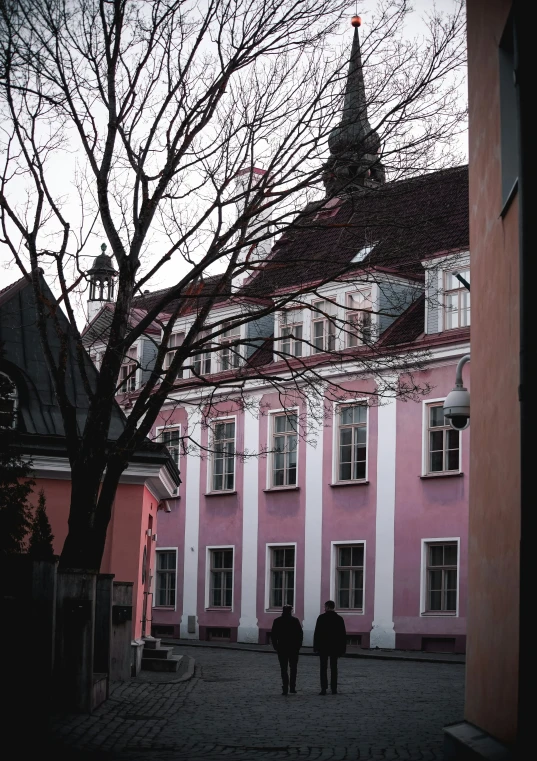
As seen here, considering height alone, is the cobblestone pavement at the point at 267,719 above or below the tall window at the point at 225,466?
below

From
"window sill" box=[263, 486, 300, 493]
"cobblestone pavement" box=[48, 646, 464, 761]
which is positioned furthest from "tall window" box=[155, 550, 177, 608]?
"cobblestone pavement" box=[48, 646, 464, 761]

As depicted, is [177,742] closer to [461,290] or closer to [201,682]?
[201,682]

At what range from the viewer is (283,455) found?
3847 cm

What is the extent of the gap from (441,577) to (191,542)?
34.0 ft

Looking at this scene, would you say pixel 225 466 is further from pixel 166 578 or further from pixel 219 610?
pixel 219 610

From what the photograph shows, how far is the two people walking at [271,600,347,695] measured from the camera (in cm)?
1856

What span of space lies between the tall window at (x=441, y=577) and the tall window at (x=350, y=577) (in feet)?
7.95

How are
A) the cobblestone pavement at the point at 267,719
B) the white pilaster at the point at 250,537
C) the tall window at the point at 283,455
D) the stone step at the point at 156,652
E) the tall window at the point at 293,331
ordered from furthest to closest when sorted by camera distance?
the tall window at the point at 293,331
the tall window at the point at 283,455
the white pilaster at the point at 250,537
the stone step at the point at 156,652
the cobblestone pavement at the point at 267,719

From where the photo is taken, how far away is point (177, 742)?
39.4 feet

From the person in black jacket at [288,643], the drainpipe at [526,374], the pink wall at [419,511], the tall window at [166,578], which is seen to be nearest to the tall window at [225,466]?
the tall window at [166,578]

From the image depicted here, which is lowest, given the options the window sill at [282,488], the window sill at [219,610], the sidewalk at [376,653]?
the sidewalk at [376,653]

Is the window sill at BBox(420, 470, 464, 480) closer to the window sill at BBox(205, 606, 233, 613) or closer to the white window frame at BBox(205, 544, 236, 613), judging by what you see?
the white window frame at BBox(205, 544, 236, 613)

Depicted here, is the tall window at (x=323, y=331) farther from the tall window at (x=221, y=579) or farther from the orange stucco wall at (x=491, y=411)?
the orange stucco wall at (x=491, y=411)

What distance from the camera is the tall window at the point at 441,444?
33219 mm
